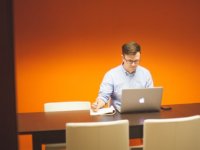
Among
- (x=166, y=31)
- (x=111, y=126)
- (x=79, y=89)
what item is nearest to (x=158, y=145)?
(x=111, y=126)

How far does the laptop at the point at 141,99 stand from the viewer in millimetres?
2320

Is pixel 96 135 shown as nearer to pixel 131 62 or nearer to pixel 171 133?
pixel 171 133

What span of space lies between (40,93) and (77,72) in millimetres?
514

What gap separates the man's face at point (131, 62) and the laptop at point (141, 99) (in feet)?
1.60

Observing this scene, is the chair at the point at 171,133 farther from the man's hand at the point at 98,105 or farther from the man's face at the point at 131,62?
the man's face at the point at 131,62

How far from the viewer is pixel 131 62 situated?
2.76 metres

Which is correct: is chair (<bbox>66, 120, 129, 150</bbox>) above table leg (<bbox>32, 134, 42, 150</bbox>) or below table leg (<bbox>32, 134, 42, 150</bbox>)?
above

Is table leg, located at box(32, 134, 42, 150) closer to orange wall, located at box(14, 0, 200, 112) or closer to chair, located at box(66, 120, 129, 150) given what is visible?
chair, located at box(66, 120, 129, 150)

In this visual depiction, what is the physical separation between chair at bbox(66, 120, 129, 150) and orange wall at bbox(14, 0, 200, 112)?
5.21ft

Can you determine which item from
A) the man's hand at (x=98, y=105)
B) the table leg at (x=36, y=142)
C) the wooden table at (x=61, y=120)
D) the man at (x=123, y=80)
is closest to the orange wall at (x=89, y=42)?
the man at (x=123, y=80)

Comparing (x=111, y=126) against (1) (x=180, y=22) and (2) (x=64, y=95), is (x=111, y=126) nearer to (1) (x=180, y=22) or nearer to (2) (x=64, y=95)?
(2) (x=64, y=95)

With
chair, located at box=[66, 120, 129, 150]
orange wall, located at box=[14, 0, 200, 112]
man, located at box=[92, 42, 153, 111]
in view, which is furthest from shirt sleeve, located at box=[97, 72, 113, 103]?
chair, located at box=[66, 120, 129, 150]

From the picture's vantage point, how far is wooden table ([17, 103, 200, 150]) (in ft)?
6.78

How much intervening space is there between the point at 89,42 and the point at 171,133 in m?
1.73
